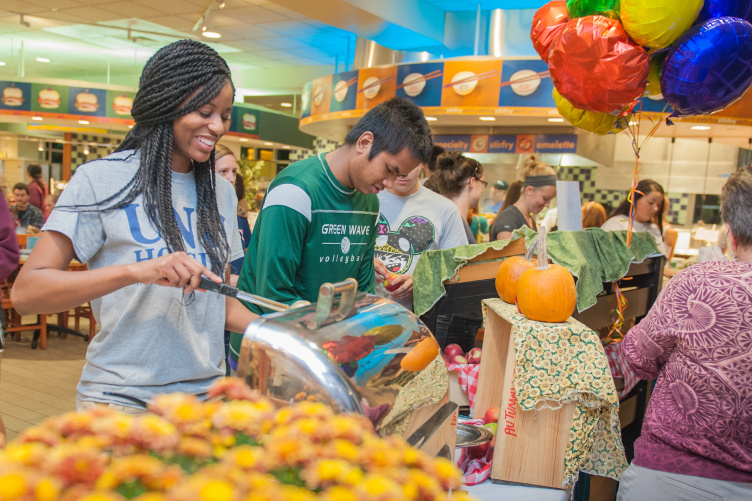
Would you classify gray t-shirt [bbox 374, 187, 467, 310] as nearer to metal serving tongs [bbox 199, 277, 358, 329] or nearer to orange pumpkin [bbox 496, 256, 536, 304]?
orange pumpkin [bbox 496, 256, 536, 304]

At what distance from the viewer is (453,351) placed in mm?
2834

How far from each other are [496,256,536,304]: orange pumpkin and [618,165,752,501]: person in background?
0.55 metres

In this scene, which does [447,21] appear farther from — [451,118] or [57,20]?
[57,20]

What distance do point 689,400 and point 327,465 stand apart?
1.57 m

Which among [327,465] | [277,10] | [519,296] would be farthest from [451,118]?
[327,465]

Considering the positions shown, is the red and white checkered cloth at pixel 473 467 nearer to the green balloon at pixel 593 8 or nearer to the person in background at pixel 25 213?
the green balloon at pixel 593 8

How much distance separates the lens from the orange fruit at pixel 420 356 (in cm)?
124

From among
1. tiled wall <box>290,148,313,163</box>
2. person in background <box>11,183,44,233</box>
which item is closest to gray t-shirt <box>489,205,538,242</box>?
person in background <box>11,183,44,233</box>

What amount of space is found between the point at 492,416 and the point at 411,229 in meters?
1.14

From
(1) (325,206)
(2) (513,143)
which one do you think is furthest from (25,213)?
(1) (325,206)

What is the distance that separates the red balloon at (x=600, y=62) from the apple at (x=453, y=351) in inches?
51.3

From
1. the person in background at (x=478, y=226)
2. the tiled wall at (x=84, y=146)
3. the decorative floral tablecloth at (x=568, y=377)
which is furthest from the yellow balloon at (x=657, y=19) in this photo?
the tiled wall at (x=84, y=146)

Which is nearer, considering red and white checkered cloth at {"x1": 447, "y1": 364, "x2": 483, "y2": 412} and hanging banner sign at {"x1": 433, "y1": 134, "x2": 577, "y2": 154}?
red and white checkered cloth at {"x1": 447, "y1": 364, "x2": 483, "y2": 412}

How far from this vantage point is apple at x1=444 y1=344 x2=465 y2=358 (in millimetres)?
2822
